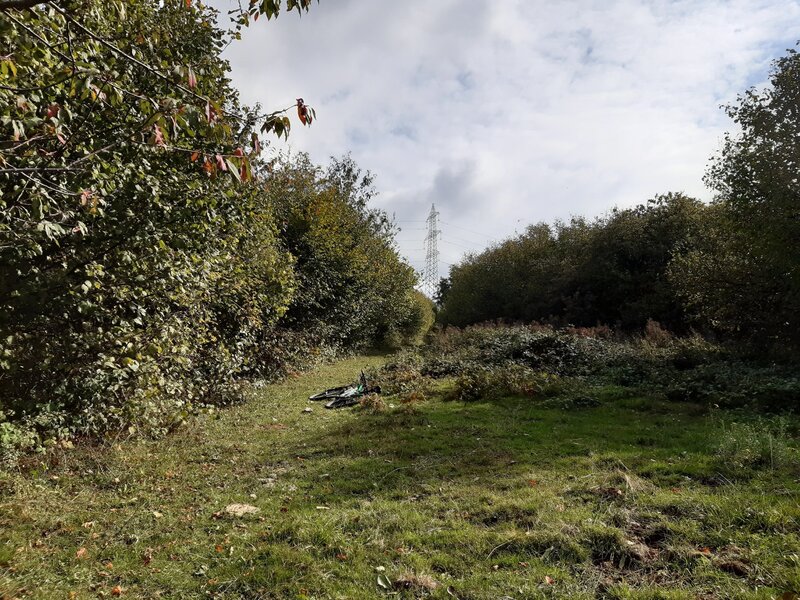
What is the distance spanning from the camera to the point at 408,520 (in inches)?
173

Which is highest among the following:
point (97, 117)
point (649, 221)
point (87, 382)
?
point (649, 221)

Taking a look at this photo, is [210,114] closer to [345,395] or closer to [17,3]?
[17,3]

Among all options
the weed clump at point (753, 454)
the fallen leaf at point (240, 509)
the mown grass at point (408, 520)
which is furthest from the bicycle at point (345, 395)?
the weed clump at point (753, 454)

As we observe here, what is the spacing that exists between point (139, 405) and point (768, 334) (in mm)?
16373

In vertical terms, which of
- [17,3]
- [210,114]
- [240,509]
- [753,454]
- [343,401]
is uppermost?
[17,3]

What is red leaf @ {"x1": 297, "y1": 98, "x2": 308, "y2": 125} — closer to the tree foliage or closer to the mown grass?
the mown grass

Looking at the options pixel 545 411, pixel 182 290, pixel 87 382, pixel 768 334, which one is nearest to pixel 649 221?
pixel 768 334

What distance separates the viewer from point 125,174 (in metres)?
5.84

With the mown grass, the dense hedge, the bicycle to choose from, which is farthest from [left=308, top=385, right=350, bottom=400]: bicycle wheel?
the mown grass

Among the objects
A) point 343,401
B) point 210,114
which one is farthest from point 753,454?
point 343,401

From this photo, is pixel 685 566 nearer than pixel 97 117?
Yes

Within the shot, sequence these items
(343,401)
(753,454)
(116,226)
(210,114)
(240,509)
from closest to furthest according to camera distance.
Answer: (210,114) → (240,509) → (753,454) → (116,226) → (343,401)

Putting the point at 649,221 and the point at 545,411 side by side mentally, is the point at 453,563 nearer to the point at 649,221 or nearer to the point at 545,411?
the point at 545,411

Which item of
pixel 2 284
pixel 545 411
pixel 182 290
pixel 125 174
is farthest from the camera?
pixel 545 411
